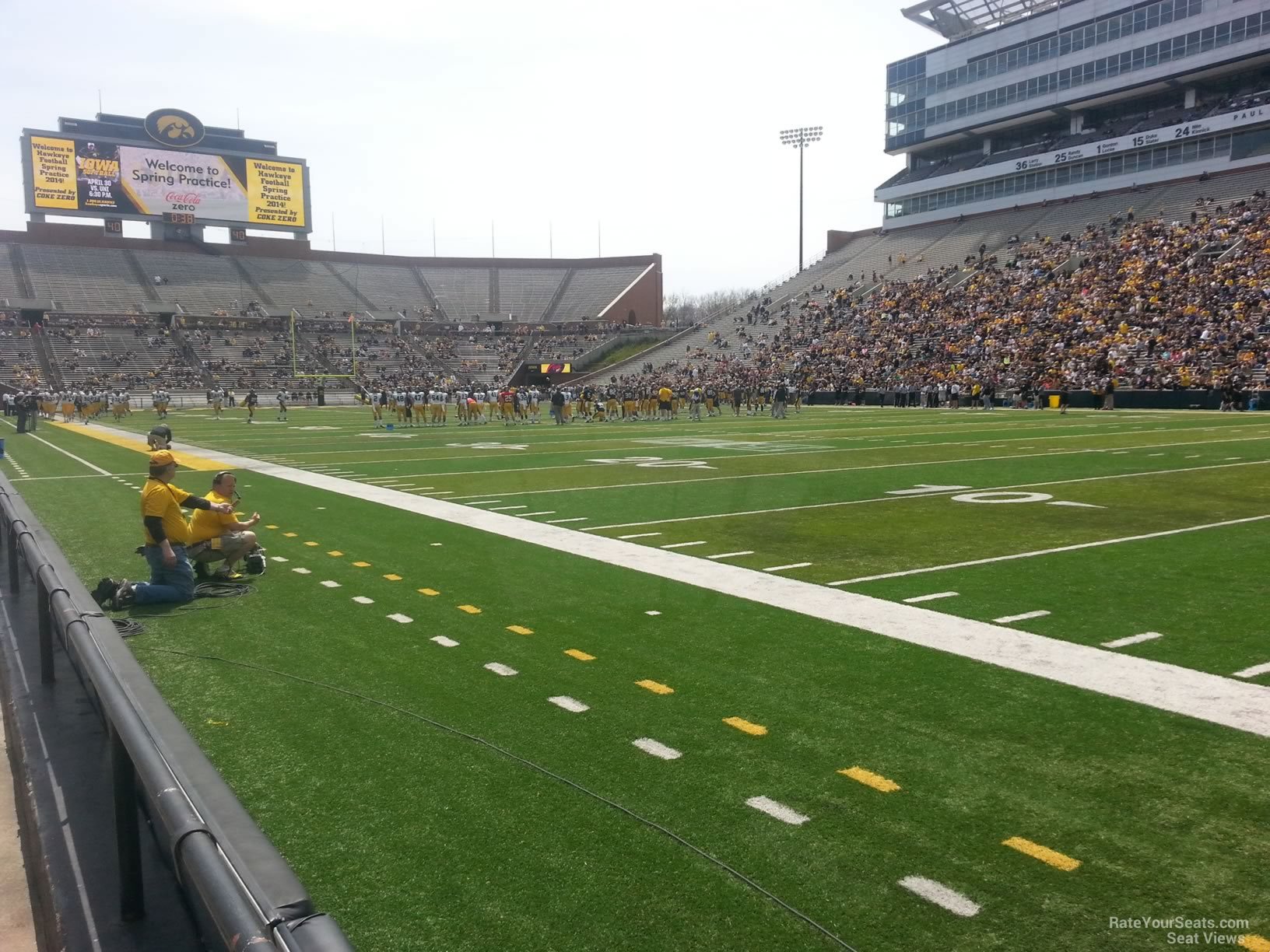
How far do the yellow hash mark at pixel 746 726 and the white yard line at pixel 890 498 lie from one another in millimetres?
5624

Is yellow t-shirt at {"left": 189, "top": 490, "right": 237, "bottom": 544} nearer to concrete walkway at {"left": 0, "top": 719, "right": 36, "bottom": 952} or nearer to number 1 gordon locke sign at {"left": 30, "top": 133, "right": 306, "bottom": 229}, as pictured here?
concrete walkway at {"left": 0, "top": 719, "right": 36, "bottom": 952}

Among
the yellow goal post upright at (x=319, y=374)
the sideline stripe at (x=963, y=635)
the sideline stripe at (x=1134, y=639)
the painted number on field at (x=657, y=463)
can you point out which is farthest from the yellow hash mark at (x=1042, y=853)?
the yellow goal post upright at (x=319, y=374)

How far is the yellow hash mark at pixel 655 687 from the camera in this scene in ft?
16.5

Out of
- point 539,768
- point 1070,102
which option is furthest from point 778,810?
point 1070,102

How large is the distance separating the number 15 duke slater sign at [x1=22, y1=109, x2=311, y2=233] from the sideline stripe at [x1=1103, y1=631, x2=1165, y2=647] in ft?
248

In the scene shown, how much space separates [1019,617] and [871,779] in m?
3.01

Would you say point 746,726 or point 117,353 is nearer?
point 746,726

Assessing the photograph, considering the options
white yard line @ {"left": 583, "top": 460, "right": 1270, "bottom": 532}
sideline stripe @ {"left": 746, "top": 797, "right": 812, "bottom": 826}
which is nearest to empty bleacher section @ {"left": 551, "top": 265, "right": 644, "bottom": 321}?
white yard line @ {"left": 583, "top": 460, "right": 1270, "bottom": 532}

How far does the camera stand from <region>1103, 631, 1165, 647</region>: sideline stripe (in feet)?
18.8

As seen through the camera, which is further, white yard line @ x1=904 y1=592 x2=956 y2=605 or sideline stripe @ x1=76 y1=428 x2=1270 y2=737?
white yard line @ x1=904 y1=592 x2=956 y2=605

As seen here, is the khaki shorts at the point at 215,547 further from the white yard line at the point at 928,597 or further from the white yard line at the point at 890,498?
the white yard line at the point at 928,597

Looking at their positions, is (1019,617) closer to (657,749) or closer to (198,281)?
(657,749)

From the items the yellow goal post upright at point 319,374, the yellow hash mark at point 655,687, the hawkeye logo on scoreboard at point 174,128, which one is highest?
the hawkeye logo on scoreboard at point 174,128

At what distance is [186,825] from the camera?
201 cm
